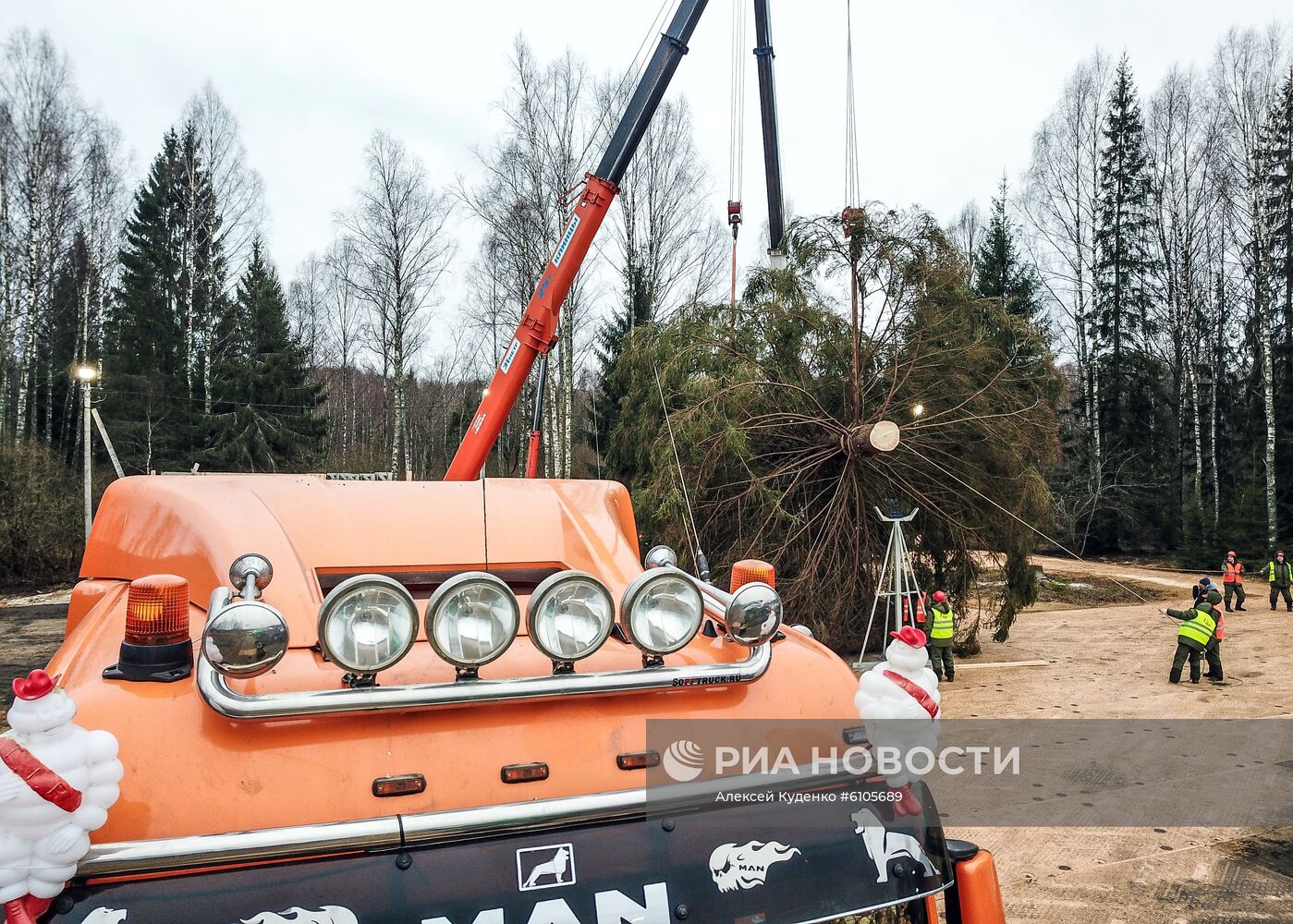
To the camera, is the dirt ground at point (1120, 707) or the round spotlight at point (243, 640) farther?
the dirt ground at point (1120, 707)

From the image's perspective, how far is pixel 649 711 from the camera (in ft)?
7.28

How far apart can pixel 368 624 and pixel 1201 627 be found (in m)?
11.6

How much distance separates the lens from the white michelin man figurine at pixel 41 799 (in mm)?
1534

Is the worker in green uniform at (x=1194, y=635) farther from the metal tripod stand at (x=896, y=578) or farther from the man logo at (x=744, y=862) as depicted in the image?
the man logo at (x=744, y=862)

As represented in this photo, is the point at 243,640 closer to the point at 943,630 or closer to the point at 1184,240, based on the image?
the point at 943,630

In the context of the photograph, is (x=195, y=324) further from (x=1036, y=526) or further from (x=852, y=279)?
(x=1036, y=526)

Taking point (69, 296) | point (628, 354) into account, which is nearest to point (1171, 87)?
point (628, 354)

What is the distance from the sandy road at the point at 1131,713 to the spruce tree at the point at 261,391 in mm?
24019

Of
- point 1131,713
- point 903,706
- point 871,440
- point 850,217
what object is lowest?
point 1131,713

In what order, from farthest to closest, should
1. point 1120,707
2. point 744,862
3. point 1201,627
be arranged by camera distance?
point 1201,627 → point 1120,707 → point 744,862

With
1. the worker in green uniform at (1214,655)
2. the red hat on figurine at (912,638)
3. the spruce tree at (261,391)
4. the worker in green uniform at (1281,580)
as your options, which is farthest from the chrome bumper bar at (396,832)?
the spruce tree at (261,391)

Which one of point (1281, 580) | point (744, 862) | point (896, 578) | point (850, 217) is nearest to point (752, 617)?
point (744, 862)

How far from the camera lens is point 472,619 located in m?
2.04

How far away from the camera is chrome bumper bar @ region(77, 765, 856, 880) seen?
1.69 metres
